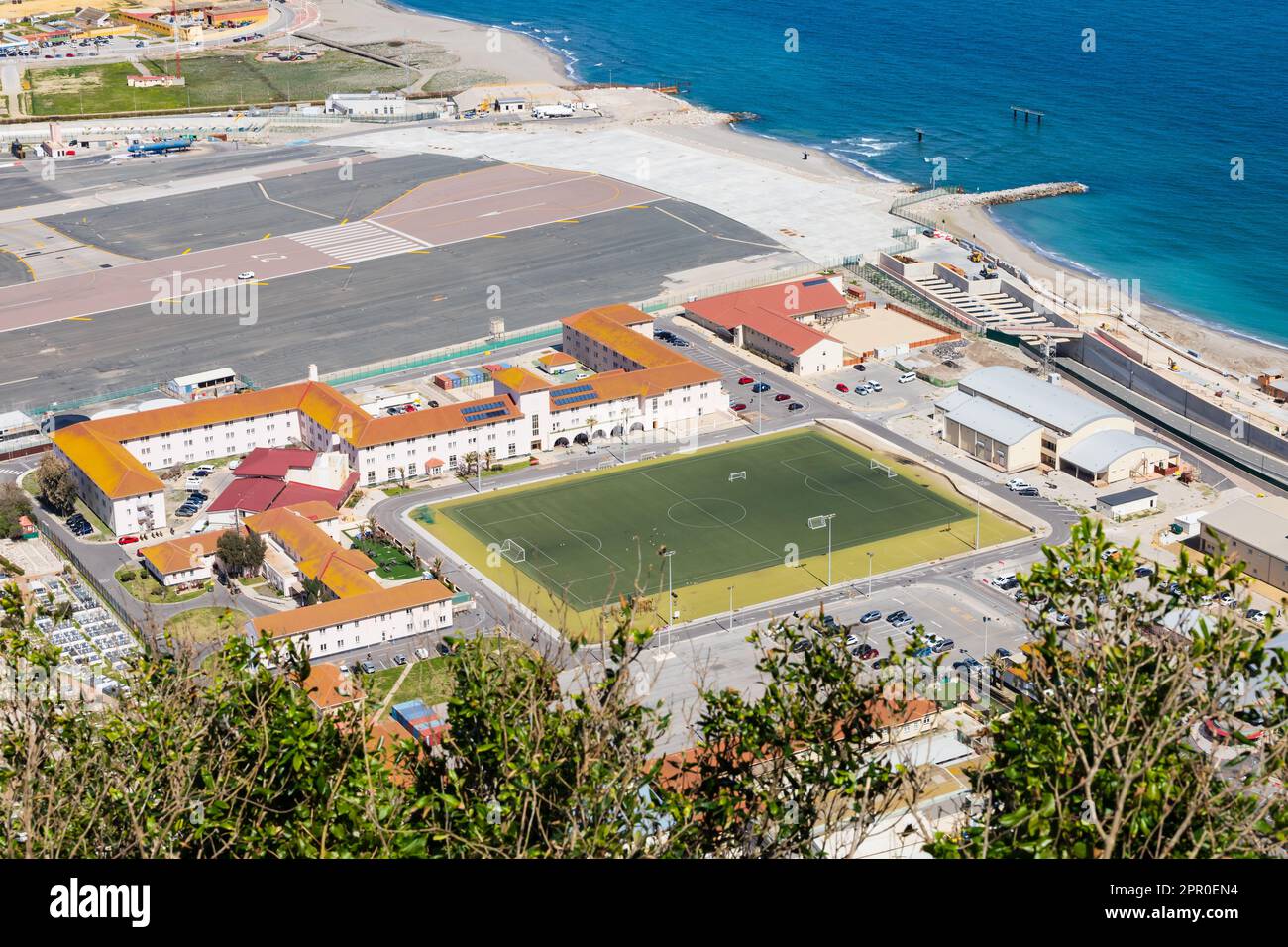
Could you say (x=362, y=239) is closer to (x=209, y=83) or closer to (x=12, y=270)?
(x=12, y=270)

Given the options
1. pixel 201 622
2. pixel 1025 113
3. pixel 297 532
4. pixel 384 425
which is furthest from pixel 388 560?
pixel 1025 113

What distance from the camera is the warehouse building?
77250mm

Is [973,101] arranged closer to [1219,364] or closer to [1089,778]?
[1219,364]

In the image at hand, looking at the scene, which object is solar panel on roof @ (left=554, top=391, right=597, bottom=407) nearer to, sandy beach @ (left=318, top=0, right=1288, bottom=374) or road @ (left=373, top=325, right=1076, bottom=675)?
road @ (left=373, top=325, right=1076, bottom=675)

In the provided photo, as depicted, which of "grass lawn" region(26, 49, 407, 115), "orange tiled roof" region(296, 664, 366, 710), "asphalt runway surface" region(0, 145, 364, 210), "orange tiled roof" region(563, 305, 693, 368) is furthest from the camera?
"grass lawn" region(26, 49, 407, 115)

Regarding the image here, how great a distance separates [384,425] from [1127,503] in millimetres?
41143

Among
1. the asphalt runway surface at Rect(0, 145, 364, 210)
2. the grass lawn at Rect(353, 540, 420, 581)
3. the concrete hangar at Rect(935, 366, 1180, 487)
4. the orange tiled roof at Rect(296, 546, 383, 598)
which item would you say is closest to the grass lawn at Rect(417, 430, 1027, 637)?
the grass lawn at Rect(353, 540, 420, 581)

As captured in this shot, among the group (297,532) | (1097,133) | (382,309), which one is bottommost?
(297,532)

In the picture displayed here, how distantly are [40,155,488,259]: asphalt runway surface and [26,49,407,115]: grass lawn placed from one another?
34278 mm

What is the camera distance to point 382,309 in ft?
377

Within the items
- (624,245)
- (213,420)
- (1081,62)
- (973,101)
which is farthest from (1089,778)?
(1081,62)

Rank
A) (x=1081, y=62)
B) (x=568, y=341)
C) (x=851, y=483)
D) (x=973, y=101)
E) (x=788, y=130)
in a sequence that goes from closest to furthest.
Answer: (x=851, y=483)
(x=568, y=341)
(x=788, y=130)
(x=973, y=101)
(x=1081, y=62)
